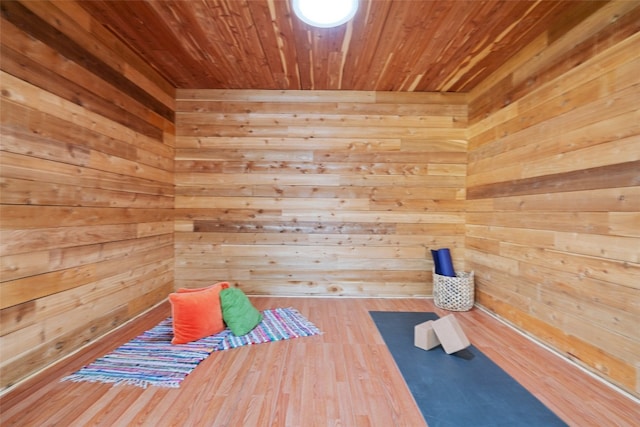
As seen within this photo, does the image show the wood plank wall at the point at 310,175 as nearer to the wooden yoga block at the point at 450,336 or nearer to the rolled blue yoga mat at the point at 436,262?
the rolled blue yoga mat at the point at 436,262

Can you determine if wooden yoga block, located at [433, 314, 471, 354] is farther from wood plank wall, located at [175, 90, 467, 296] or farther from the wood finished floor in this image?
wood plank wall, located at [175, 90, 467, 296]

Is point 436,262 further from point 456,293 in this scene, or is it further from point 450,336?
point 450,336

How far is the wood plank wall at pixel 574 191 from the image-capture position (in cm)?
159

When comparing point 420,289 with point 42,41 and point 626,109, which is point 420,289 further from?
point 42,41

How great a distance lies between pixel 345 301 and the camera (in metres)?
3.18

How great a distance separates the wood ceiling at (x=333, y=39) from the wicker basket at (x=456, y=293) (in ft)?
6.60

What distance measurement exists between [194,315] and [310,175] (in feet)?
5.89

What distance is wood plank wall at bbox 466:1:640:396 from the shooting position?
1587mm

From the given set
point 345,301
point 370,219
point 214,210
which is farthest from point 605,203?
point 214,210

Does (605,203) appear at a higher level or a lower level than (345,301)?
higher

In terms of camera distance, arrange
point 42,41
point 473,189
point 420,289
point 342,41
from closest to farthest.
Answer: point 42,41
point 342,41
point 473,189
point 420,289

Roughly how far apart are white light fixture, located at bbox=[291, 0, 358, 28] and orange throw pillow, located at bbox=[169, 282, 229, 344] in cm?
213

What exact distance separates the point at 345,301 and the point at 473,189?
1.82 meters

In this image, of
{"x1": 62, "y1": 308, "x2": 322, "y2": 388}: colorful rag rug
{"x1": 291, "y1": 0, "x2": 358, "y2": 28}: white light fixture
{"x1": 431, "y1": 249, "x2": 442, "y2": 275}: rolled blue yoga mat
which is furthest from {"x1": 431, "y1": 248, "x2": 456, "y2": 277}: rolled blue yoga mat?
{"x1": 291, "y1": 0, "x2": 358, "y2": 28}: white light fixture
